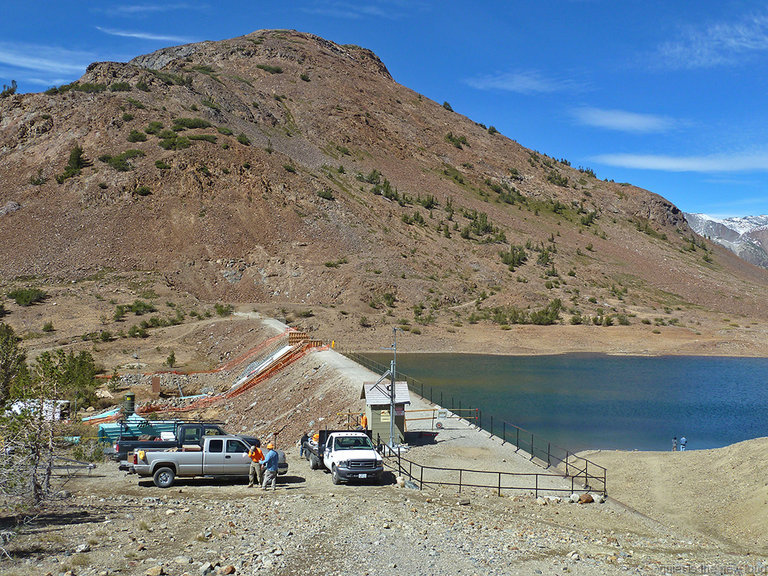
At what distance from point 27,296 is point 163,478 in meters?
52.4

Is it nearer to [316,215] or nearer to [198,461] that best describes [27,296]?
[316,215]

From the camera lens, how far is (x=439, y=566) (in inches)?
515

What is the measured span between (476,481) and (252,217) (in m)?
68.2

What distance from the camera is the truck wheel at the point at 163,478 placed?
19.1 metres

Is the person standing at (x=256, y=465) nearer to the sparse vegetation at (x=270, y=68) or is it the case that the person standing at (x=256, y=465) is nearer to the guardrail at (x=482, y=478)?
the guardrail at (x=482, y=478)

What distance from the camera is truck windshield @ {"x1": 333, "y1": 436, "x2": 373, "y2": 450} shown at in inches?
823

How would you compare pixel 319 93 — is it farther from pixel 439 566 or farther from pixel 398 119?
pixel 439 566

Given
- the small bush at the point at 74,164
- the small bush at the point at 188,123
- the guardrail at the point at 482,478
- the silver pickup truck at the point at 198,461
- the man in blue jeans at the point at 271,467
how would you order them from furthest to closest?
the small bush at the point at 188,123, the small bush at the point at 74,164, the guardrail at the point at 482,478, the silver pickup truck at the point at 198,461, the man in blue jeans at the point at 271,467

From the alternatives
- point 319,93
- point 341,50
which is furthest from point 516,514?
point 341,50

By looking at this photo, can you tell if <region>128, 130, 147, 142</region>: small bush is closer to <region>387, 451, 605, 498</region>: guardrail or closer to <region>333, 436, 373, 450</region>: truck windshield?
<region>387, 451, 605, 498</region>: guardrail

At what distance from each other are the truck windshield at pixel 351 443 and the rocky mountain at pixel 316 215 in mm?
46703

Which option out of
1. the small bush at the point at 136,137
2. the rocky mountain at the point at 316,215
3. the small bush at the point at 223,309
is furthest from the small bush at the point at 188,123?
the small bush at the point at 223,309

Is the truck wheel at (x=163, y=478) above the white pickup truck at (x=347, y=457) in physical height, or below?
below

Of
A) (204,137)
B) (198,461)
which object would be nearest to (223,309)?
(204,137)
